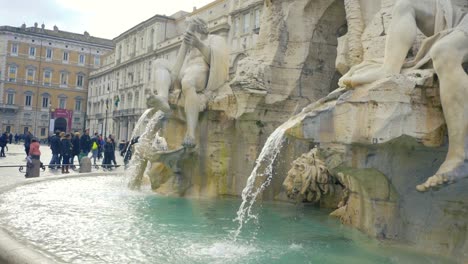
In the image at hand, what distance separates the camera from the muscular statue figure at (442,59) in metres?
3.76

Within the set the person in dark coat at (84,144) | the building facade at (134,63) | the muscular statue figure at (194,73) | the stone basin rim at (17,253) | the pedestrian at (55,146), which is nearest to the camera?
the stone basin rim at (17,253)

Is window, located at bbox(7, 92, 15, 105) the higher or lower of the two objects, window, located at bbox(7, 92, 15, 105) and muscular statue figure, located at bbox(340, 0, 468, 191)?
the higher

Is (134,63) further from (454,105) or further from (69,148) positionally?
(454,105)

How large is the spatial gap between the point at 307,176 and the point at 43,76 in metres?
75.4

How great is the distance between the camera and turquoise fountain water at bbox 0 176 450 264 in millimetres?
4000

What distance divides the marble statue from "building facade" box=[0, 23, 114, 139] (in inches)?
2521

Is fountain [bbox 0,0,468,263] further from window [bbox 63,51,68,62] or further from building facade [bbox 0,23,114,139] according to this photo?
window [bbox 63,51,68,62]

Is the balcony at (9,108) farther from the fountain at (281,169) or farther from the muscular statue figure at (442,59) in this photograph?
the muscular statue figure at (442,59)

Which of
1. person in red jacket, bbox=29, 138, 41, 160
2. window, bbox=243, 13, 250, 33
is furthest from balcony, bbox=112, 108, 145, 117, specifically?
person in red jacket, bbox=29, 138, 41, 160

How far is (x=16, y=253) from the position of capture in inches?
132

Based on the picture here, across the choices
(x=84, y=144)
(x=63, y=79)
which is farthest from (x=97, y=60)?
(x=84, y=144)

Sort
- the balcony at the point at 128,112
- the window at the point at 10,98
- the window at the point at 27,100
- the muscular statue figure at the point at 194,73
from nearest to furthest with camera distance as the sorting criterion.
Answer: the muscular statue figure at the point at 194,73, the balcony at the point at 128,112, the window at the point at 10,98, the window at the point at 27,100

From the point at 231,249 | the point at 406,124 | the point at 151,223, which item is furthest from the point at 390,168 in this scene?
the point at 151,223

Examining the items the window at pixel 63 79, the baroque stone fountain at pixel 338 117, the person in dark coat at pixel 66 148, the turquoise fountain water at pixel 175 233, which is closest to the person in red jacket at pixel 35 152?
the person in dark coat at pixel 66 148
